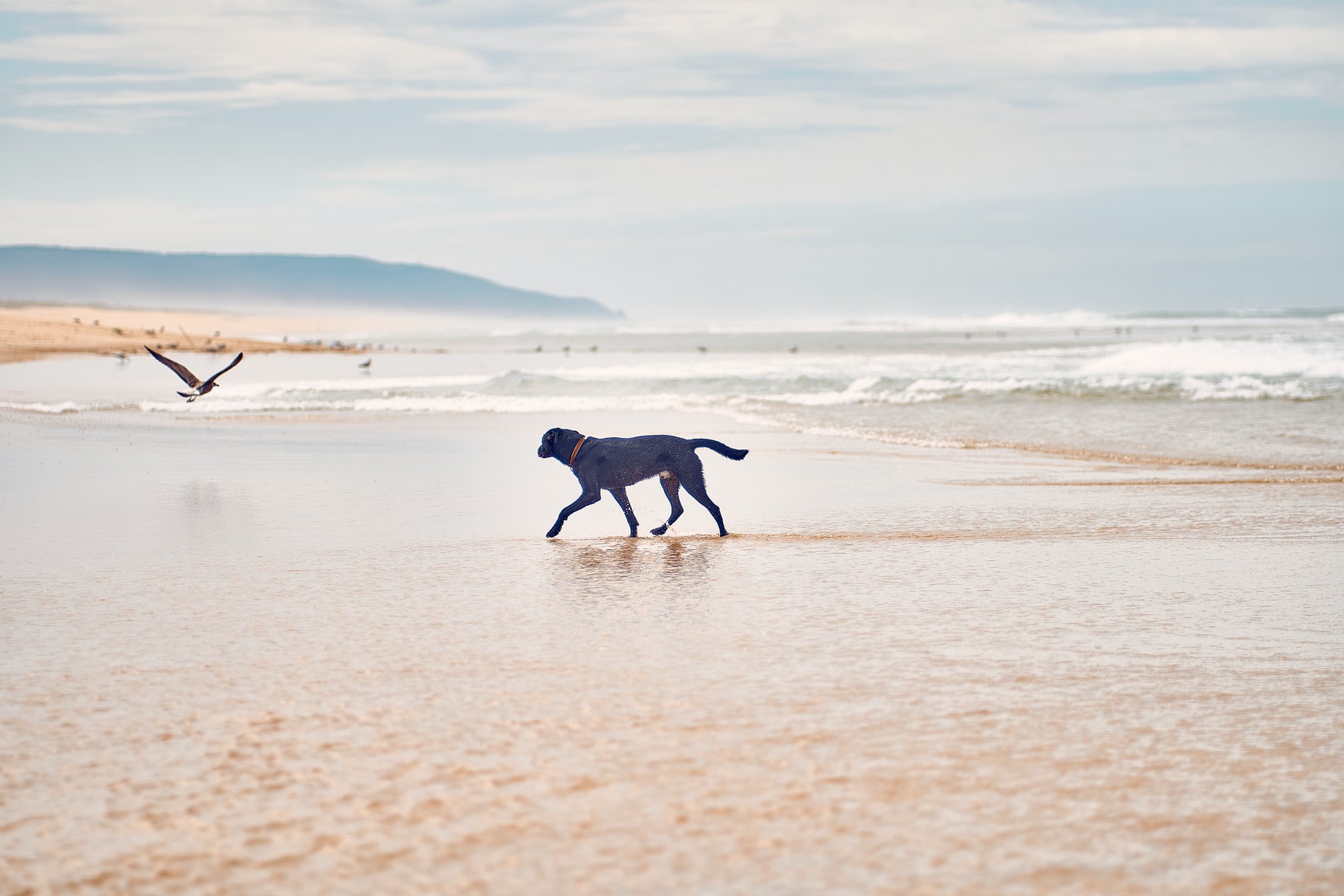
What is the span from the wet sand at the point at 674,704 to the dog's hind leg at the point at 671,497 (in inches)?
9.7

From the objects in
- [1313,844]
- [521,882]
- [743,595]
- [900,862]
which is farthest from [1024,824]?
[743,595]

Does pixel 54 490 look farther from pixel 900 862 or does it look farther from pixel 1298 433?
pixel 1298 433

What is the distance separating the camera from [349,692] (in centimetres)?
548

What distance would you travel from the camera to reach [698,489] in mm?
9922

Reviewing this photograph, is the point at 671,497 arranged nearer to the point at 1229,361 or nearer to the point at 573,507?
the point at 573,507

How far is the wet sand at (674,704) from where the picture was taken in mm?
3826

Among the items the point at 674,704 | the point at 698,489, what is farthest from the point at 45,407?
the point at 674,704

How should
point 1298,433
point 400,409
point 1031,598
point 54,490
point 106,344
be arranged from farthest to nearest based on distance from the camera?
point 106,344 → point 400,409 → point 1298,433 → point 54,490 → point 1031,598

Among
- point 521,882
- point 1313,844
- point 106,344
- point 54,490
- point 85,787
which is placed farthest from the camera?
point 106,344

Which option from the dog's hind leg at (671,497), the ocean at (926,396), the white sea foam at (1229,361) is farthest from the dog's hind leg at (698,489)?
the white sea foam at (1229,361)

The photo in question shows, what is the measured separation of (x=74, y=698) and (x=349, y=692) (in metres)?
1.16

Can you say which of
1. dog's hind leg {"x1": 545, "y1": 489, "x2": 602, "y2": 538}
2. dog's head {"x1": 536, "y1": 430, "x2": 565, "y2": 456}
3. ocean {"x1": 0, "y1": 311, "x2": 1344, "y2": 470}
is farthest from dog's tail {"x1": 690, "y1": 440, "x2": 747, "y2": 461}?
ocean {"x1": 0, "y1": 311, "x2": 1344, "y2": 470}

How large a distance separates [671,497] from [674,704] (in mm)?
5083

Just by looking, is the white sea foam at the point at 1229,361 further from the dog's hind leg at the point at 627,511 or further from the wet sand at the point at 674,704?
the dog's hind leg at the point at 627,511
